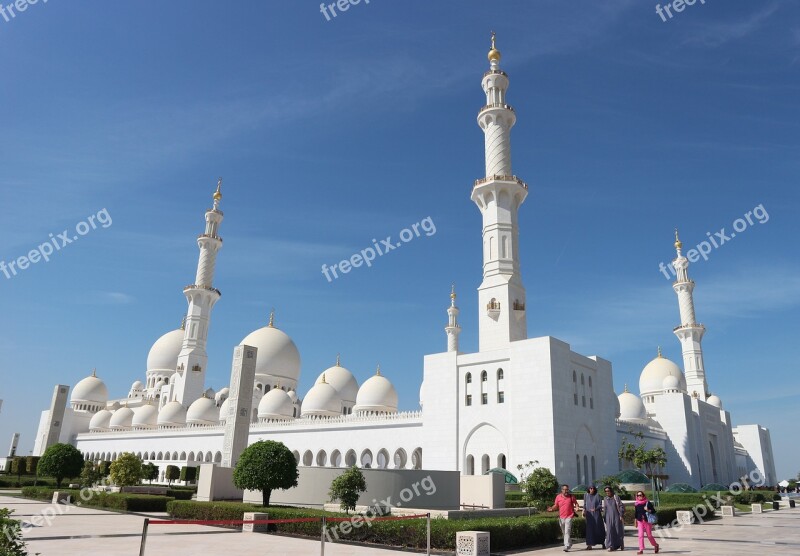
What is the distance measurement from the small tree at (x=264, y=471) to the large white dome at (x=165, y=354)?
5294 cm

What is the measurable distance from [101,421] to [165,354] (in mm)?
10028

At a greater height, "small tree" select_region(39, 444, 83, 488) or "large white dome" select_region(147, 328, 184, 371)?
"large white dome" select_region(147, 328, 184, 371)

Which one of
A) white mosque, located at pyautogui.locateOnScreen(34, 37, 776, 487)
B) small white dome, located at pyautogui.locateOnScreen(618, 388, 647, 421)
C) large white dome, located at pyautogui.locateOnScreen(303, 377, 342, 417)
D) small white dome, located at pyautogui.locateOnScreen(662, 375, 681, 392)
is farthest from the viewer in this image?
small white dome, located at pyautogui.locateOnScreen(662, 375, 681, 392)

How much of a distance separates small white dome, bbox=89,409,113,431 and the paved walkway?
52.2 m

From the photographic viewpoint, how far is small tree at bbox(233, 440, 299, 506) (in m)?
20.8

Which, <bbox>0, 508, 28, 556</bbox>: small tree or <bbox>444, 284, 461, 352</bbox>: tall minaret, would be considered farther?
<bbox>444, 284, 461, 352</bbox>: tall minaret

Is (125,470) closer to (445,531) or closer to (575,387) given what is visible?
(445,531)

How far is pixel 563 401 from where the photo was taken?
3394 centimetres

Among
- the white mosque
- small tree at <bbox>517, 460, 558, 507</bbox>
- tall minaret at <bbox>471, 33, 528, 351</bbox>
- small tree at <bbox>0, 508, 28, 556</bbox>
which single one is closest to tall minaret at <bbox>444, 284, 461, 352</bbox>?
the white mosque

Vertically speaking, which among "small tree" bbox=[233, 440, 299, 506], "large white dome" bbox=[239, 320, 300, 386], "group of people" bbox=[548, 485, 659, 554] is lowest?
"group of people" bbox=[548, 485, 659, 554]

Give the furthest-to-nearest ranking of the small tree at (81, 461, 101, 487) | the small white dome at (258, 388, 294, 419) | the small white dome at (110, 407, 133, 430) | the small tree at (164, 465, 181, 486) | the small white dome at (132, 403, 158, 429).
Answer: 1. the small white dome at (110, 407, 133, 430)
2. the small white dome at (132, 403, 158, 429)
3. the small white dome at (258, 388, 294, 419)
4. the small tree at (164, 465, 181, 486)
5. the small tree at (81, 461, 101, 487)

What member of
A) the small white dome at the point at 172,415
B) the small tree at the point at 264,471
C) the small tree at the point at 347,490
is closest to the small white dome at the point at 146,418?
the small white dome at the point at 172,415

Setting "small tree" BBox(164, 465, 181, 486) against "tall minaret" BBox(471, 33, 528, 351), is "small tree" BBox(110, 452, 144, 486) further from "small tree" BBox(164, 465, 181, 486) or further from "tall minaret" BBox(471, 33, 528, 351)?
"tall minaret" BBox(471, 33, 528, 351)

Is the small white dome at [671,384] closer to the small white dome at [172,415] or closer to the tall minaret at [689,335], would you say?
the tall minaret at [689,335]
